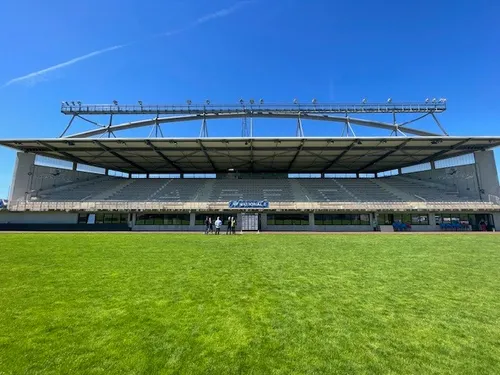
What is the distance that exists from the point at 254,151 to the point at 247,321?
109 feet

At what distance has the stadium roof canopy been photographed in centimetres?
3294

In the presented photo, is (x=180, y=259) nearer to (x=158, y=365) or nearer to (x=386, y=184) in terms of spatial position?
(x=158, y=365)

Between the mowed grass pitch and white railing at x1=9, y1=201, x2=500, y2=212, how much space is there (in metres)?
26.8

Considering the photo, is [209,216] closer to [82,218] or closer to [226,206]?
[226,206]

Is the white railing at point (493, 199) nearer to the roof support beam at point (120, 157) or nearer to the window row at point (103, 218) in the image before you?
the window row at point (103, 218)

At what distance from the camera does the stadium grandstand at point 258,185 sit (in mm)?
33562

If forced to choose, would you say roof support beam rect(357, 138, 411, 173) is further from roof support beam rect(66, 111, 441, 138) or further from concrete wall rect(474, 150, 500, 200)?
concrete wall rect(474, 150, 500, 200)

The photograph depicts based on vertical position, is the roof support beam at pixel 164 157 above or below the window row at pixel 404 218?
above

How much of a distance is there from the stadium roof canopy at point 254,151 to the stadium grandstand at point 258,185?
17 centimetres

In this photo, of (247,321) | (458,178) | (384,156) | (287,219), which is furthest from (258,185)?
(247,321)

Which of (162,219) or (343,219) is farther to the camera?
(162,219)

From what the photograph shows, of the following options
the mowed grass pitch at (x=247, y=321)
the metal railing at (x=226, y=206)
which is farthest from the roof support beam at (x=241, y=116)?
the mowed grass pitch at (x=247, y=321)

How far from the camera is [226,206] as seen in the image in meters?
34.8

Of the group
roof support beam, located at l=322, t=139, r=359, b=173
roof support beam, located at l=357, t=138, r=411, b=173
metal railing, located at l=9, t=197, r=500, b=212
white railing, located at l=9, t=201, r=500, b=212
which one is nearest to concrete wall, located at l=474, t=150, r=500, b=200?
white railing, located at l=9, t=201, r=500, b=212
